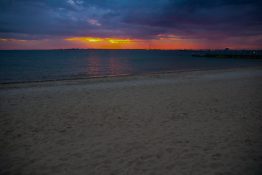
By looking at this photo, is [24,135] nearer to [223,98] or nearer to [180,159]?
[180,159]

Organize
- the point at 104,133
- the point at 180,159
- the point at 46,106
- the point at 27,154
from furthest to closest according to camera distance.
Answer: the point at 46,106 < the point at 104,133 < the point at 27,154 < the point at 180,159

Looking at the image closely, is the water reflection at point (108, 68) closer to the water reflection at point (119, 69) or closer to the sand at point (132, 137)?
the water reflection at point (119, 69)

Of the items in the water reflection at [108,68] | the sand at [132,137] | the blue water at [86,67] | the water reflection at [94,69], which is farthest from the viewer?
the water reflection at [108,68]

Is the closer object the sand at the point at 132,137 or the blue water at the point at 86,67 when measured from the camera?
the sand at the point at 132,137

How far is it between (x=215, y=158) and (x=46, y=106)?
8.53 metres

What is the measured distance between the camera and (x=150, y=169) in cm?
411

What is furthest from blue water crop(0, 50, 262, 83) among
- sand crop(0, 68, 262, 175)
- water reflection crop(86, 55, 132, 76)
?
sand crop(0, 68, 262, 175)

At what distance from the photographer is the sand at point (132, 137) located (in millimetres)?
4234

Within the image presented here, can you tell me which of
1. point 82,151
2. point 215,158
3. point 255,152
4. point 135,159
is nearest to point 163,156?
point 135,159

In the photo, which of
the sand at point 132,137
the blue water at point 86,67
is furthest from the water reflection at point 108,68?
the sand at point 132,137

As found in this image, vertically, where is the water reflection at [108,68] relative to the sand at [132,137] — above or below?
above

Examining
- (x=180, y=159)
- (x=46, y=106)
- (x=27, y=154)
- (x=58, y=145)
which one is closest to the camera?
(x=180, y=159)

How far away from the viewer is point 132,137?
18.8 ft

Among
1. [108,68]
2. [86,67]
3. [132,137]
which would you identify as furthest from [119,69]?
[132,137]
